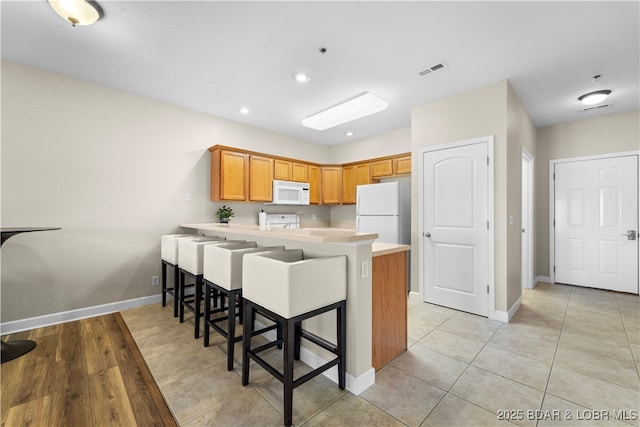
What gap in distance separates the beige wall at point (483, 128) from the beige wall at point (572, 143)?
2177 mm

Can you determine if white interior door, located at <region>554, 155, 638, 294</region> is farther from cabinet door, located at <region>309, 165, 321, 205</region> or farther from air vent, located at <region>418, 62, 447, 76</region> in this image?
cabinet door, located at <region>309, 165, 321, 205</region>

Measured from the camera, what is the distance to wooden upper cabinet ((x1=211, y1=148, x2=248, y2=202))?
3.89 meters

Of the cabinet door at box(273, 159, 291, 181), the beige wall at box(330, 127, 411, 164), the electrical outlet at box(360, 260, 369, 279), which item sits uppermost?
the beige wall at box(330, 127, 411, 164)

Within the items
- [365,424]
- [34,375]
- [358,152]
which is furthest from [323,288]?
[358,152]

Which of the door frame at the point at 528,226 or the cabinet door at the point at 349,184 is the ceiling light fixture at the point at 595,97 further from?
the cabinet door at the point at 349,184

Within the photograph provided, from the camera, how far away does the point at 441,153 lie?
3.39m

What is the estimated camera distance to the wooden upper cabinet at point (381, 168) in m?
4.80

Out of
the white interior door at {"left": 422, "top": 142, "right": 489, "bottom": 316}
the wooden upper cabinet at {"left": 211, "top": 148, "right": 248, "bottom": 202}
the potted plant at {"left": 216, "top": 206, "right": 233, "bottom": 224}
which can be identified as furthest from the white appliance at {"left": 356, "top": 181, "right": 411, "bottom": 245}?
the potted plant at {"left": 216, "top": 206, "right": 233, "bottom": 224}

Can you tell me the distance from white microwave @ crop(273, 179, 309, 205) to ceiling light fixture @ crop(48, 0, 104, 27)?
286 centimetres

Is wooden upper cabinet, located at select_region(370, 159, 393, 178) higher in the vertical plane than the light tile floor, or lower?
higher

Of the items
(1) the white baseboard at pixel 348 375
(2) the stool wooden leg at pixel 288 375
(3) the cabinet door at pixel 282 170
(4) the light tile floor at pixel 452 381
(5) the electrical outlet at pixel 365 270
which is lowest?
(4) the light tile floor at pixel 452 381

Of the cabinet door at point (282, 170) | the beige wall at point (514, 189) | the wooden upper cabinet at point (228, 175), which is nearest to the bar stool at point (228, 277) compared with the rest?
the wooden upper cabinet at point (228, 175)

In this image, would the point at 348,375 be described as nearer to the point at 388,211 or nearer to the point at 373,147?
the point at 388,211

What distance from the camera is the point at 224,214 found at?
408 centimetres
